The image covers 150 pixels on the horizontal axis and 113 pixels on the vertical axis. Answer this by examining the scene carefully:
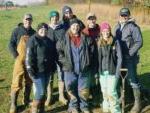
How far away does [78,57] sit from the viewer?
843 centimetres

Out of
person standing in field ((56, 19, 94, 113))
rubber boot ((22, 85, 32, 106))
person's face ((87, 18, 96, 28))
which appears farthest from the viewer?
rubber boot ((22, 85, 32, 106))

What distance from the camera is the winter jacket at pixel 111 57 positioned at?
8.46 metres

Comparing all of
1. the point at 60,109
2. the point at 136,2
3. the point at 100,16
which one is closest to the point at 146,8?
the point at 136,2

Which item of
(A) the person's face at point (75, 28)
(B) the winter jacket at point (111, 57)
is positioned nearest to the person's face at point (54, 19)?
(A) the person's face at point (75, 28)

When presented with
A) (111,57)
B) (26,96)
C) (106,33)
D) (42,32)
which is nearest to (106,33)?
(106,33)

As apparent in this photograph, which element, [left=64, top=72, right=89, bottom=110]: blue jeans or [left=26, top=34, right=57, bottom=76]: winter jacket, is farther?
[left=64, top=72, right=89, bottom=110]: blue jeans

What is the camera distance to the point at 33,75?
838 centimetres

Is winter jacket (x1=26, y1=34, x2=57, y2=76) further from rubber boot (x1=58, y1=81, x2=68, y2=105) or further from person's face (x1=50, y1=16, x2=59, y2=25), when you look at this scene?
rubber boot (x1=58, y1=81, x2=68, y2=105)

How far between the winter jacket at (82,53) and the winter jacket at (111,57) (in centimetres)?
22

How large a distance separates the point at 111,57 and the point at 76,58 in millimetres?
674

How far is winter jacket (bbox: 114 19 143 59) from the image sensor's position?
28.1 ft

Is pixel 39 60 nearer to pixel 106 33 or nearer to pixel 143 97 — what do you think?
pixel 106 33

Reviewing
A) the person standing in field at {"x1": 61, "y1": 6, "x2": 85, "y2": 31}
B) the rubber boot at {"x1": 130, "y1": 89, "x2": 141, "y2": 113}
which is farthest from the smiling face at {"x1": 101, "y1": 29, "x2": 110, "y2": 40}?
the rubber boot at {"x1": 130, "y1": 89, "x2": 141, "y2": 113}

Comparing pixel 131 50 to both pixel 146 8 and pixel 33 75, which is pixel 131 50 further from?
pixel 146 8
